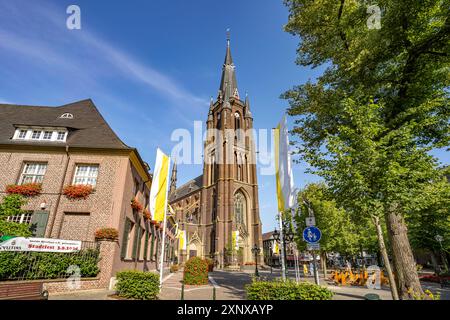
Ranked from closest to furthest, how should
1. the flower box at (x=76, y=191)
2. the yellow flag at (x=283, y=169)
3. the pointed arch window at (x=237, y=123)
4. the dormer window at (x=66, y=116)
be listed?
the yellow flag at (x=283, y=169) < the flower box at (x=76, y=191) < the dormer window at (x=66, y=116) < the pointed arch window at (x=237, y=123)

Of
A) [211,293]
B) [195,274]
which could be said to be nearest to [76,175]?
[195,274]

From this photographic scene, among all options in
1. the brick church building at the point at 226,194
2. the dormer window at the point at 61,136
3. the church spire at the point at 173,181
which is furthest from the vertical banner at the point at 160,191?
the church spire at the point at 173,181

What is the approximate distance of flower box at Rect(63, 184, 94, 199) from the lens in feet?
45.3

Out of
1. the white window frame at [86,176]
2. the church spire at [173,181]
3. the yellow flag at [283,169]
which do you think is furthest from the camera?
the church spire at [173,181]

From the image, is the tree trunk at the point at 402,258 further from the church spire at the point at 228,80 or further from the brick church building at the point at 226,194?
the church spire at the point at 228,80

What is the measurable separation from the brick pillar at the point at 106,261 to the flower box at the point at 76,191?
10.8 feet

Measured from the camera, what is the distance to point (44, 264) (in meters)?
10.6

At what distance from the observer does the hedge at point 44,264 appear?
9508 millimetres

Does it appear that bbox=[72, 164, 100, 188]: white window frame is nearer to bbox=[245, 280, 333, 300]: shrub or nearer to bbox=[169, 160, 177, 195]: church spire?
bbox=[245, 280, 333, 300]: shrub

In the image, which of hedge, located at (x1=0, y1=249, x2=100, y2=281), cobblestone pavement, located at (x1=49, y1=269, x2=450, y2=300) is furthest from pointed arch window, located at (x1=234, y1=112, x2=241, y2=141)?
hedge, located at (x1=0, y1=249, x2=100, y2=281)

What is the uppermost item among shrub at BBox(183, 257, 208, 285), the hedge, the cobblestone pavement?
the hedge

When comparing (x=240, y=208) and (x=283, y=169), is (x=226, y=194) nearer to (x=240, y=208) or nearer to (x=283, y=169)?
(x=240, y=208)

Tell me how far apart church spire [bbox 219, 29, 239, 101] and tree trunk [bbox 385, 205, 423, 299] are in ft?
183
